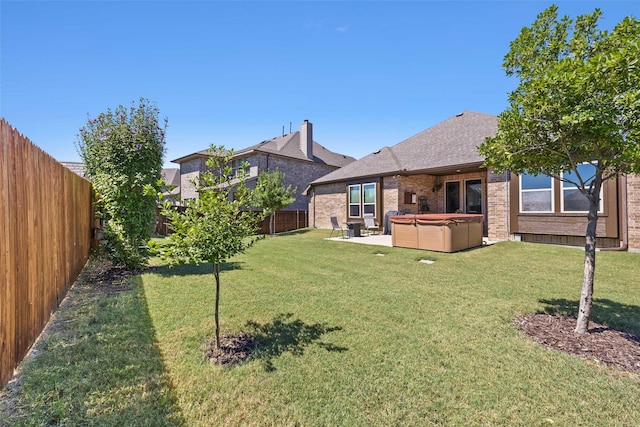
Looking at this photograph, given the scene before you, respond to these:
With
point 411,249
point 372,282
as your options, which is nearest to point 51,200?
point 372,282

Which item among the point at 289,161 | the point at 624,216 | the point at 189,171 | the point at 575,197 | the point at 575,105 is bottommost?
the point at 624,216

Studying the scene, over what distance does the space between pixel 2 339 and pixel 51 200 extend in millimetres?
2409

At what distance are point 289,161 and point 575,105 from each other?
22039 mm

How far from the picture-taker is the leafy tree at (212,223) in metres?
2.87

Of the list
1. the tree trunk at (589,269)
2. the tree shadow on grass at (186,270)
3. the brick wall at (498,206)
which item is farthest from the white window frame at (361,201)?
the tree trunk at (589,269)

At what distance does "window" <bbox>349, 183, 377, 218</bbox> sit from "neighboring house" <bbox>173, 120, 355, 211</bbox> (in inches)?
300

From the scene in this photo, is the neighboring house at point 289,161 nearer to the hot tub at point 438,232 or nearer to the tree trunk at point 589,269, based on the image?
the hot tub at point 438,232

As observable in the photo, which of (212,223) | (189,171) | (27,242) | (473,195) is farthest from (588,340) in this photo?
(189,171)

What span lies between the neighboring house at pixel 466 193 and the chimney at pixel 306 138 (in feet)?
21.7

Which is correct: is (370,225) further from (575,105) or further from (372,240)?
(575,105)

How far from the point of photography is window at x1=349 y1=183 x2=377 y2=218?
52.5ft

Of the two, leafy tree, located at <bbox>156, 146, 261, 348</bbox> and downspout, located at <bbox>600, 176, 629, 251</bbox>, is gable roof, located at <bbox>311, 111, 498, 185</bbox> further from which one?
leafy tree, located at <bbox>156, 146, 261, 348</bbox>

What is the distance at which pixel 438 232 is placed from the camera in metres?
9.15

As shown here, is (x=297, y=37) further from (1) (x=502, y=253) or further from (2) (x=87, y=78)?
(1) (x=502, y=253)
